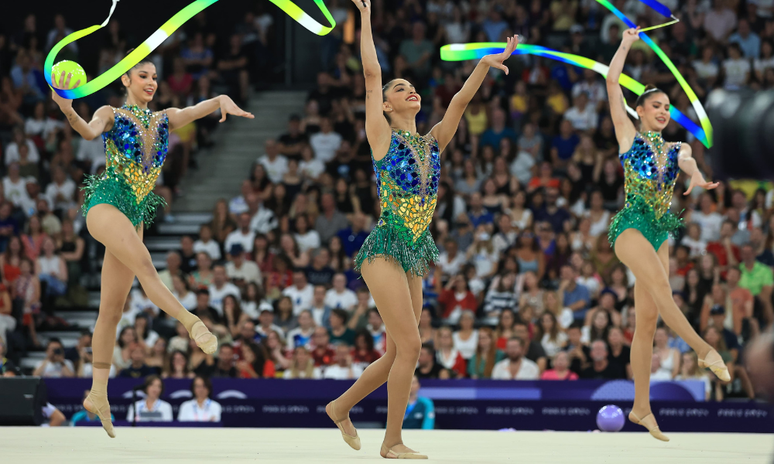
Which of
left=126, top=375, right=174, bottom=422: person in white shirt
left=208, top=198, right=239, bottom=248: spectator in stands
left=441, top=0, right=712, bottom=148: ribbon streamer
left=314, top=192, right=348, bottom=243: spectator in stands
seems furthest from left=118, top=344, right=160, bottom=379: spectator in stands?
left=441, top=0, right=712, bottom=148: ribbon streamer

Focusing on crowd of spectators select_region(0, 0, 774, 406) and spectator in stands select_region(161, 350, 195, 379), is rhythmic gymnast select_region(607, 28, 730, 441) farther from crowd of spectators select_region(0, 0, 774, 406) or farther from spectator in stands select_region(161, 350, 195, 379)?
spectator in stands select_region(161, 350, 195, 379)

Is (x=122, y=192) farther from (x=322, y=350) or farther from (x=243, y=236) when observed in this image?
(x=243, y=236)

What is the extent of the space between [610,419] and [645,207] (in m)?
2.28

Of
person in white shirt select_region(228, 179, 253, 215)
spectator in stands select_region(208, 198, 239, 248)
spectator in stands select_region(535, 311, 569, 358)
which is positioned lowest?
spectator in stands select_region(535, 311, 569, 358)

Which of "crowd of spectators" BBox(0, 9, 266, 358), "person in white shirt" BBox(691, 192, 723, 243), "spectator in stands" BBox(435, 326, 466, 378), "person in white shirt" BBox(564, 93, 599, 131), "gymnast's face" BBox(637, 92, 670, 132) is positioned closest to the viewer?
"gymnast's face" BBox(637, 92, 670, 132)

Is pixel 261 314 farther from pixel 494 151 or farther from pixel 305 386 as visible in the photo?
pixel 494 151

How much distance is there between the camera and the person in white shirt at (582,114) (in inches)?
498

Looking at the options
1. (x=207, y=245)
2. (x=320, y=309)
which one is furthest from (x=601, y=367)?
A: (x=207, y=245)

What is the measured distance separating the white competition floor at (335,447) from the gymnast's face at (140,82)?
6.77 feet

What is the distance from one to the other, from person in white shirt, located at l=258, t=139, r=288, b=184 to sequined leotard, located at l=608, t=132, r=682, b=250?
7.45 meters

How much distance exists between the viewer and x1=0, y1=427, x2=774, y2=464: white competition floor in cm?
459

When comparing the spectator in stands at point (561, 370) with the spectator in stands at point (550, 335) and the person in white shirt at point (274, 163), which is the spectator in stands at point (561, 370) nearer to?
the spectator in stands at point (550, 335)

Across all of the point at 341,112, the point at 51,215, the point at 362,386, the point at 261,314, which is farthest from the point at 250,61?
the point at 362,386

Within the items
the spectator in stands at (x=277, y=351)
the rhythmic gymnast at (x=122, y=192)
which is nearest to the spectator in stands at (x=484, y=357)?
the spectator in stands at (x=277, y=351)
